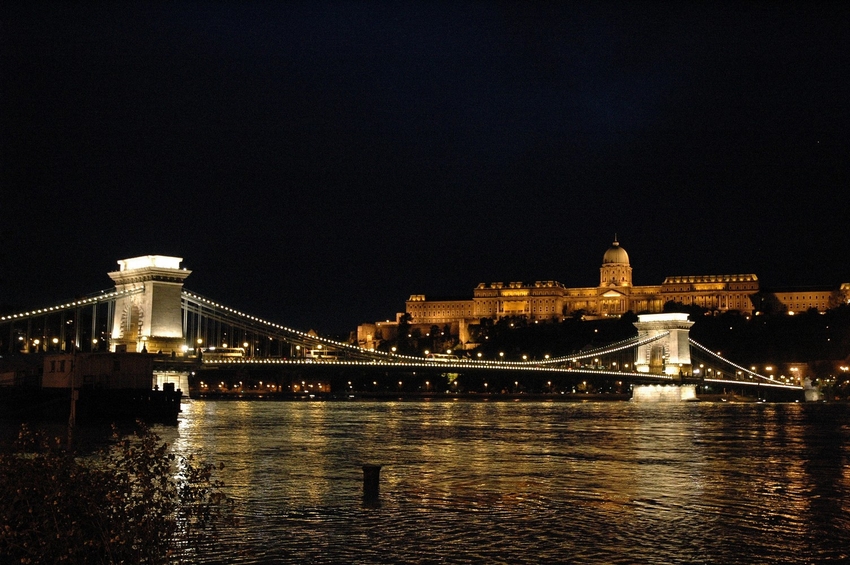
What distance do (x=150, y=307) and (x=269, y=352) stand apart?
28013 mm

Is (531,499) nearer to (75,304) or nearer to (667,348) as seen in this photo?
(75,304)

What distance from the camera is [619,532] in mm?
16234

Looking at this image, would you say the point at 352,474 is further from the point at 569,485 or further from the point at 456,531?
the point at 456,531

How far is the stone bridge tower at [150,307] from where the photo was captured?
67062 millimetres

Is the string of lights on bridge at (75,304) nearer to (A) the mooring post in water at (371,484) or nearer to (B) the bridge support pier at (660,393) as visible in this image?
(A) the mooring post in water at (371,484)

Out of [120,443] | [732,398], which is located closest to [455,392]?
[732,398]

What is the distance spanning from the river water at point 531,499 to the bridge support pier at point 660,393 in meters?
64.7

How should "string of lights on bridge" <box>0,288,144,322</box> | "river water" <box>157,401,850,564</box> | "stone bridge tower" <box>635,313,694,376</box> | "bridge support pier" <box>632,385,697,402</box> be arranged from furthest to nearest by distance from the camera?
1. "stone bridge tower" <box>635,313,694,376</box>
2. "bridge support pier" <box>632,385,697,402</box>
3. "string of lights on bridge" <box>0,288,144,322</box>
4. "river water" <box>157,401,850,564</box>

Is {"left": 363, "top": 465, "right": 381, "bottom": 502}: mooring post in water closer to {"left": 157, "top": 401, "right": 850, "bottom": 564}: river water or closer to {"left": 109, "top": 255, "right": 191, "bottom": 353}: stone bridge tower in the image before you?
{"left": 157, "top": 401, "right": 850, "bottom": 564}: river water

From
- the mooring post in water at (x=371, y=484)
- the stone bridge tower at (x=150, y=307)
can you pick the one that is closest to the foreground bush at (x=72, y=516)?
the mooring post in water at (x=371, y=484)

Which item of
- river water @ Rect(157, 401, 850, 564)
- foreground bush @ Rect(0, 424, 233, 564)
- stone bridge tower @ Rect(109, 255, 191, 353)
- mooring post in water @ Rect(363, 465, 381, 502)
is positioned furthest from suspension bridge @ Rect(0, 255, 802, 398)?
foreground bush @ Rect(0, 424, 233, 564)

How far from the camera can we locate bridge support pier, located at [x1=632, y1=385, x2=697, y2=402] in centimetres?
10369

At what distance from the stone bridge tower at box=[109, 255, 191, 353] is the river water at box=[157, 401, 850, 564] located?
Answer: 28541mm

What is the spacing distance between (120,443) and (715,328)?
152906 millimetres
